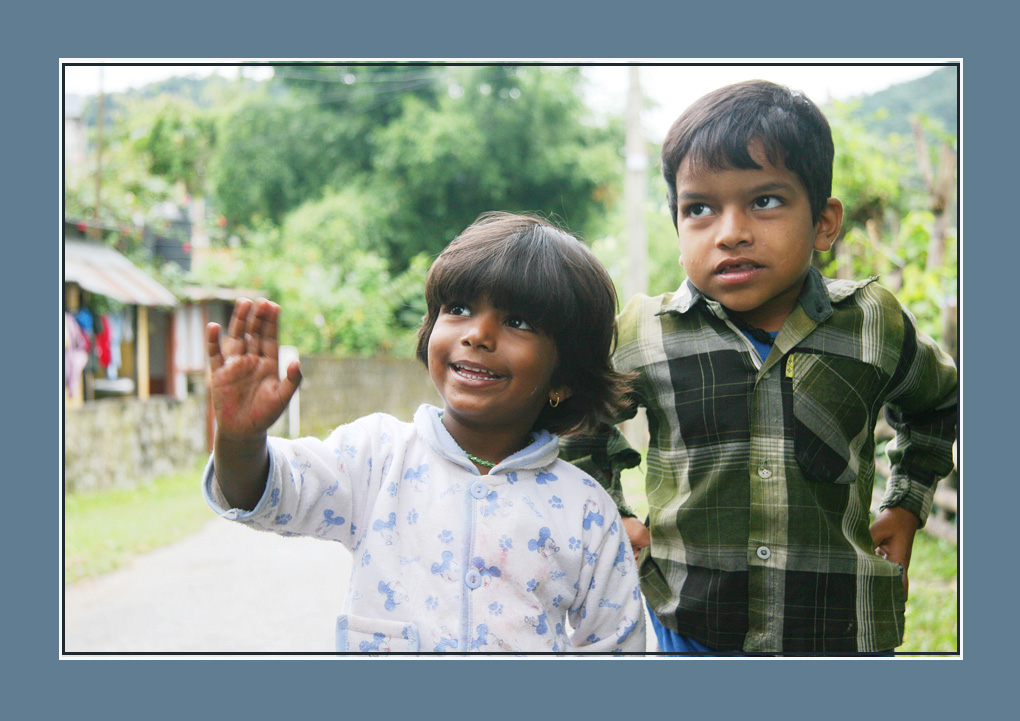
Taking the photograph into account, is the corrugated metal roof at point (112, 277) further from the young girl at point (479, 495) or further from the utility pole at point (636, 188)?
the young girl at point (479, 495)

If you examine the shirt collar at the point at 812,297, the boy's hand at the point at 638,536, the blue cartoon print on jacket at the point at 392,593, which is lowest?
the blue cartoon print on jacket at the point at 392,593

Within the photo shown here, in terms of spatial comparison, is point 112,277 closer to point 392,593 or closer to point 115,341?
point 115,341

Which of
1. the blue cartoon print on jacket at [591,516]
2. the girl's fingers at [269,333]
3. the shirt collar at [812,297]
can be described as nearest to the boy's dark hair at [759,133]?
the shirt collar at [812,297]

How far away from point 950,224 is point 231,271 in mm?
6431

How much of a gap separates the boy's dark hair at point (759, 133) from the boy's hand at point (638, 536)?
27.4 inches

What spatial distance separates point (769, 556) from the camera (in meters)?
1.60

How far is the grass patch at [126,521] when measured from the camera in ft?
16.1

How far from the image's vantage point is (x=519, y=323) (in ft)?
5.08

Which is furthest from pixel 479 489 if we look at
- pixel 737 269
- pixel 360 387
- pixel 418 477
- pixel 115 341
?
pixel 360 387

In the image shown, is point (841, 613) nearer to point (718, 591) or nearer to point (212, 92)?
point (718, 591)

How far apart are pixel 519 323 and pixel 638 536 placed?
543 millimetres

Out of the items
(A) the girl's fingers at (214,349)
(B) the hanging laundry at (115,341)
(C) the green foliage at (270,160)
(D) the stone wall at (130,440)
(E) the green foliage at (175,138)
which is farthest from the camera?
(C) the green foliage at (270,160)

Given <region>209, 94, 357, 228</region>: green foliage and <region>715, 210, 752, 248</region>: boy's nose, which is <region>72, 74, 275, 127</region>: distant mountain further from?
<region>715, 210, 752, 248</region>: boy's nose

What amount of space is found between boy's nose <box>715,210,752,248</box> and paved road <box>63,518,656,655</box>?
7.90 ft
